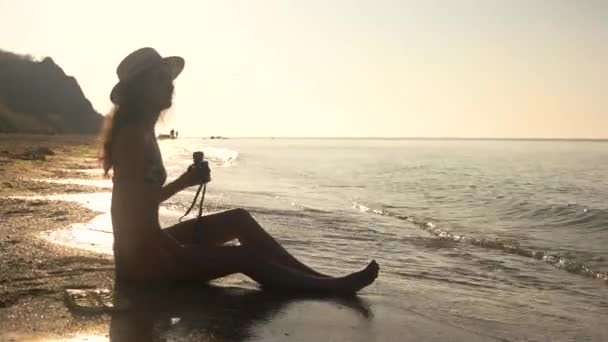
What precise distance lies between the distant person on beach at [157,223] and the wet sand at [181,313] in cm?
16

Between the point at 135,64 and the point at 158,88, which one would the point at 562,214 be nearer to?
the point at 158,88

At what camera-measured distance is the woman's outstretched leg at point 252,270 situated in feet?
15.8

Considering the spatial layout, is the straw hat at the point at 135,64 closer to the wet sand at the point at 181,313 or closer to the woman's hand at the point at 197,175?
the woman's hand at the point at 197,175

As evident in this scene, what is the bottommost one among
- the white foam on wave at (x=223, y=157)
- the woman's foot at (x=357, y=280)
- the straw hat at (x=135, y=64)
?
the white foam on wave at (x=223, y=157)

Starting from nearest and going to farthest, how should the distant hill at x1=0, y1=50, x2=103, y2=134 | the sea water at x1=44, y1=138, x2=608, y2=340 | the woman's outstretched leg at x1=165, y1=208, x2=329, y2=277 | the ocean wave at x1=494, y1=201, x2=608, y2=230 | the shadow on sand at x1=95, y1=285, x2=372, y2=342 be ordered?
the shadow on sand at x1=95, y1=285, x2=372, y2=342, the woman's outstretched leg at x1=165, y1=208, x2=329, y2=277, the sea water at x1=44, y1=138, x2=608, y2=340, the ocean wave at x1=494, y1=201, x2=608, y2=230, the distant hill at x1=0, y1=50, x2=103, y2=134

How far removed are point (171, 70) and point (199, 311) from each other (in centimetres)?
180

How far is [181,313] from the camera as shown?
13.7 ft

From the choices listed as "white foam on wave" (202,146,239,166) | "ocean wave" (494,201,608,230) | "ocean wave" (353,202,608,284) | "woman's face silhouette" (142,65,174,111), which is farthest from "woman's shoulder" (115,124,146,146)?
"white foam on wave" (202,146,239,166)

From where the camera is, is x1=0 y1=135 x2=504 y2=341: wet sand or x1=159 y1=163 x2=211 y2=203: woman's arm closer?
x1=0 y1=135 x2=504 y2=341: wet sand

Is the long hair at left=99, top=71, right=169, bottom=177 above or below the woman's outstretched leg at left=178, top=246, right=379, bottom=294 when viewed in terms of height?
above

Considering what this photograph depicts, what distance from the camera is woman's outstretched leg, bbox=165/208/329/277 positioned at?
4945 mm

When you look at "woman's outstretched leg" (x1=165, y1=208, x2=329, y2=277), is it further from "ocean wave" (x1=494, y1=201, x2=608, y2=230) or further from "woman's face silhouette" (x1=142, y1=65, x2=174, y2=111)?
"ocean wave" (x1=494, y1=201, x2=608, y2=230)

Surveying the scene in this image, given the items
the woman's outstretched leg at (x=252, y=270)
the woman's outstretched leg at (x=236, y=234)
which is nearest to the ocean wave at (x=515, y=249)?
the woman's outstretched leg at (x=252, y=270)

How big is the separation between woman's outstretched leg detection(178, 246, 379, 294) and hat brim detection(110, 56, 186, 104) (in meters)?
1.27
